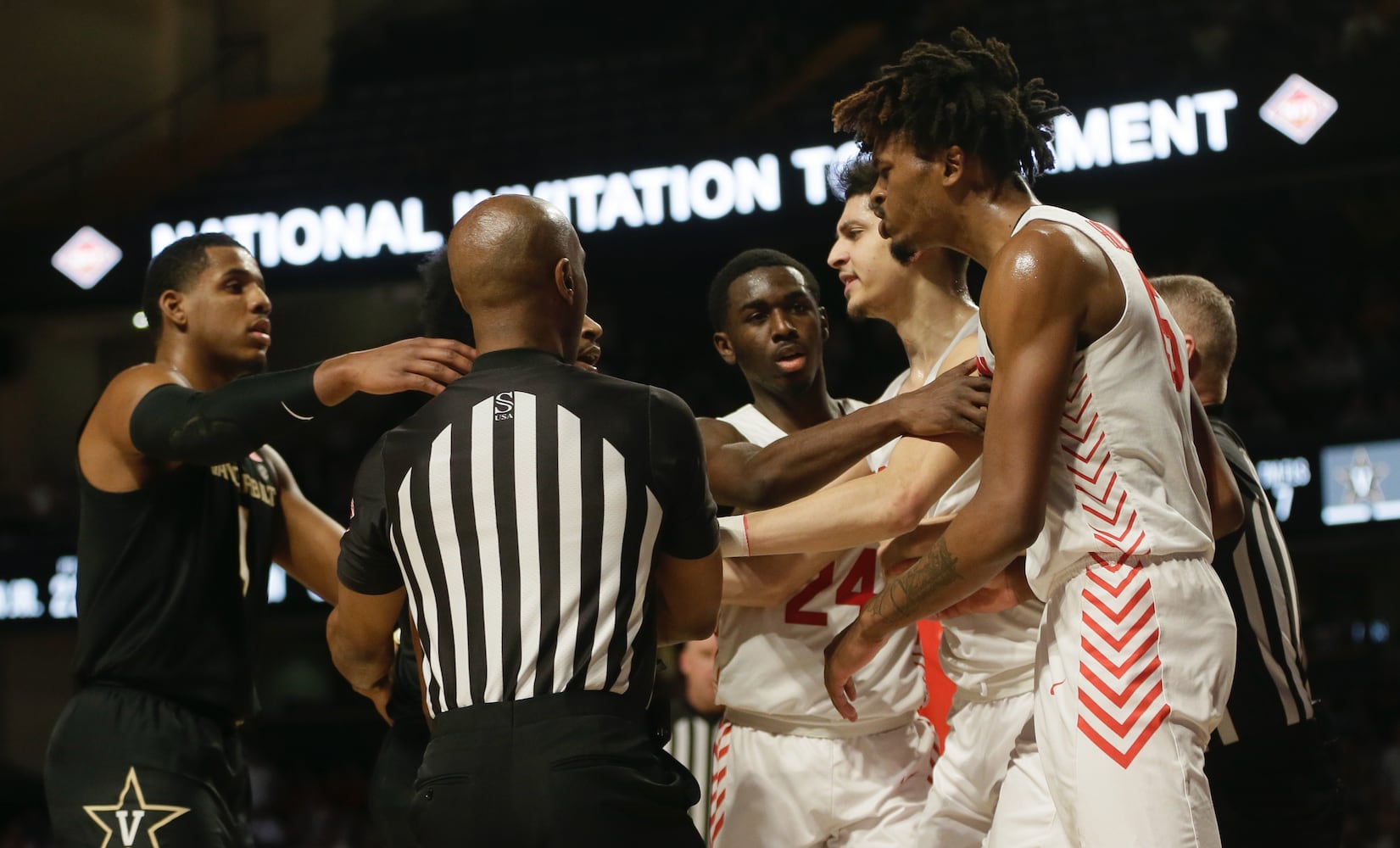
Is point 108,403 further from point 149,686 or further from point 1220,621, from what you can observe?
point 1220,621

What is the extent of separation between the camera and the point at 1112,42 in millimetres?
12484

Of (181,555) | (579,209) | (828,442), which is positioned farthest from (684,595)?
(579,209)

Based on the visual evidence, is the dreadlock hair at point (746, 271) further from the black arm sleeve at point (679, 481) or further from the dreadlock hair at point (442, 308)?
the black arm sleeve at point (679, 481)

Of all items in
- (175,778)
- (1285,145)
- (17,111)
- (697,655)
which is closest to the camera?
(175,778)

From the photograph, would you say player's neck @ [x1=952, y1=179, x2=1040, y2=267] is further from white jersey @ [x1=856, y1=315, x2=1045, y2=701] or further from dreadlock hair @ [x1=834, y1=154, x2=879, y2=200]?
dreadlock hair @ [x1=834, y1=154, x2=879, y2=200]

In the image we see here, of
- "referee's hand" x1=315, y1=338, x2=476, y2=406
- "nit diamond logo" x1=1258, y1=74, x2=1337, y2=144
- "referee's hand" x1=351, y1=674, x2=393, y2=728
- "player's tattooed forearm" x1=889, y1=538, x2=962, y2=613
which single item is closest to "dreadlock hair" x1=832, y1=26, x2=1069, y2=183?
"player's tattooed forearm" x1=889, y1=538, x2=962, y2=613

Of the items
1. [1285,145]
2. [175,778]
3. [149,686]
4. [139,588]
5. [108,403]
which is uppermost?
[1285,145]

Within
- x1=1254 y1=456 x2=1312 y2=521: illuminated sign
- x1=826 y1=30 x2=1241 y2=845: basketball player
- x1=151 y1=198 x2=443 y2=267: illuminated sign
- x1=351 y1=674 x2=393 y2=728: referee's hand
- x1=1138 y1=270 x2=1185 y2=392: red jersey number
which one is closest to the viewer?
x1=826 y1=30 x2=1241 y2=845: basketball player

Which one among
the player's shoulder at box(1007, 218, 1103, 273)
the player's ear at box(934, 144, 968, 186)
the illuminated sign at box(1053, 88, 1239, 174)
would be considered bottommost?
the player's shoulder at box(1007, 218, 1103, 273)

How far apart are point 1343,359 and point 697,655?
8.82 m

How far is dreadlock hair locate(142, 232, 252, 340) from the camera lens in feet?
12.7

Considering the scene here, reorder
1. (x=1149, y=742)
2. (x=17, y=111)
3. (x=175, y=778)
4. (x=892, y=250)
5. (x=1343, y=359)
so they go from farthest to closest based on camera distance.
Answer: (x=17, y=111) → (x=1343, y=359) → (x=175, y=778) → (x=892, y=250) → (x=1149, y=742)

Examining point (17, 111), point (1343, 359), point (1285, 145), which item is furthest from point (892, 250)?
point (17, 111)

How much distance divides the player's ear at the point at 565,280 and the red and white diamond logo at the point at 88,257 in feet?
30.2
